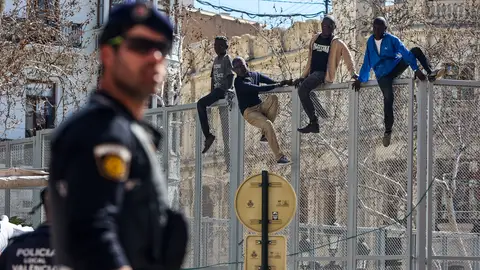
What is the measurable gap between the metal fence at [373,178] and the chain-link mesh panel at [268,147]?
15 millimetres

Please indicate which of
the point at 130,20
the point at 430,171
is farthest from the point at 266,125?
the point at 130,20

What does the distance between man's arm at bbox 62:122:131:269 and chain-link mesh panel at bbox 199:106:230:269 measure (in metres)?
13.4

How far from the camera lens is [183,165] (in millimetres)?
17672

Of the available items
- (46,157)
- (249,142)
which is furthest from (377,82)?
(46,157)

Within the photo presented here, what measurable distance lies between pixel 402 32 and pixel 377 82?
1143 cm

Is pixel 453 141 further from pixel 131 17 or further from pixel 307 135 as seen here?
pixel 131 17

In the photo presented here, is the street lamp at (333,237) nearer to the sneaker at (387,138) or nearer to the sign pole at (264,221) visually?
the sneaker at (387,138)

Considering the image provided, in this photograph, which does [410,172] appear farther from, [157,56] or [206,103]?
[157,56]

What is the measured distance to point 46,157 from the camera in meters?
21.2

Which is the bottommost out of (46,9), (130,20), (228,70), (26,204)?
(26,204)

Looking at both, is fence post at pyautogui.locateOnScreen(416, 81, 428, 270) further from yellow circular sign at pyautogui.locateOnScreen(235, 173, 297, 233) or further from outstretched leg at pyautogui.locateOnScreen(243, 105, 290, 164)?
yellow circular sign at pyautogui.locateOnScreen(235, 173, 297, 233)

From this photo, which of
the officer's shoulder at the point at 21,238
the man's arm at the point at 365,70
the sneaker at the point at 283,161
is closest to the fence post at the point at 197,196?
the sneaker at the point at 283,161

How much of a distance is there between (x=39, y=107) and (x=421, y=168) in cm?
2425

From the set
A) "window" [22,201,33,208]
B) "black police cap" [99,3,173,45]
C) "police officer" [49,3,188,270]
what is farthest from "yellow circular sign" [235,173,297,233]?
"black police cap" [99,3,173,45]
